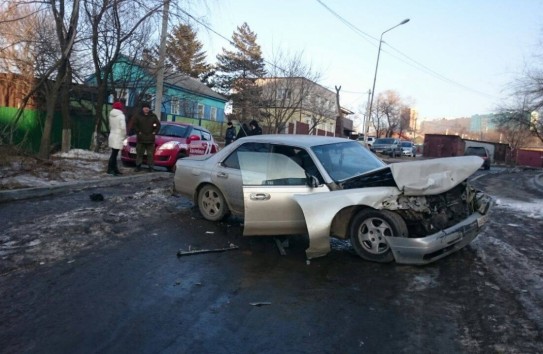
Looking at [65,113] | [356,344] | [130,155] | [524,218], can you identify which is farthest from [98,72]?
[356,344]

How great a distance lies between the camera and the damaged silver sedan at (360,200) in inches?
208

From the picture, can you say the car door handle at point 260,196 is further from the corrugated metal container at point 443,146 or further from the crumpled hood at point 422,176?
the corrugated metal container at point 443,146

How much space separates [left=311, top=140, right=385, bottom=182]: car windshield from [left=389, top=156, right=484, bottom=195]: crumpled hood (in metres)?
0.73

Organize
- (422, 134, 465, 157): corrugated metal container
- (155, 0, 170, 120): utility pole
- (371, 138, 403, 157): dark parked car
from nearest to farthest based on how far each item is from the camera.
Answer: (155, 0, 170, 120): utility pole < (371, 138, 403, 157): dark parked car < (422, 134, 465, 157): corrugated metal container

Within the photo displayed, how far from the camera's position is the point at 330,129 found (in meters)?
64.6

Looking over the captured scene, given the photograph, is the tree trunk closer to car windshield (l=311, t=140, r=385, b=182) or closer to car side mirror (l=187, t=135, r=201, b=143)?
car side mirror (l=187, t=135, r=201, b=143)

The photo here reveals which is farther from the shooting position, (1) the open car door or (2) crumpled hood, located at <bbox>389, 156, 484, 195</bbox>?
(1) the open car door

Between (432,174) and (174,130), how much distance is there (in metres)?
10.1

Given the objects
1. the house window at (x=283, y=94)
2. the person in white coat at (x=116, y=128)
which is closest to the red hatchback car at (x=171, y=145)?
the person in white coat at (x=116, y=128)

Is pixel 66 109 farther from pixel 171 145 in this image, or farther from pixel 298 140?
pixel 298 140

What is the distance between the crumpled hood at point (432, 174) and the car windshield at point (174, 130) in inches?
372

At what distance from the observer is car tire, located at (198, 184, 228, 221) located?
24.0ft

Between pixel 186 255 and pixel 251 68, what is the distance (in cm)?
Answer: 4776

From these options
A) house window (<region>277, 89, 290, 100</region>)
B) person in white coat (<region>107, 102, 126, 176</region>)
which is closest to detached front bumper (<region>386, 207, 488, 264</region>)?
person in white coat (<region>107, 102, 126, 176</region>)
